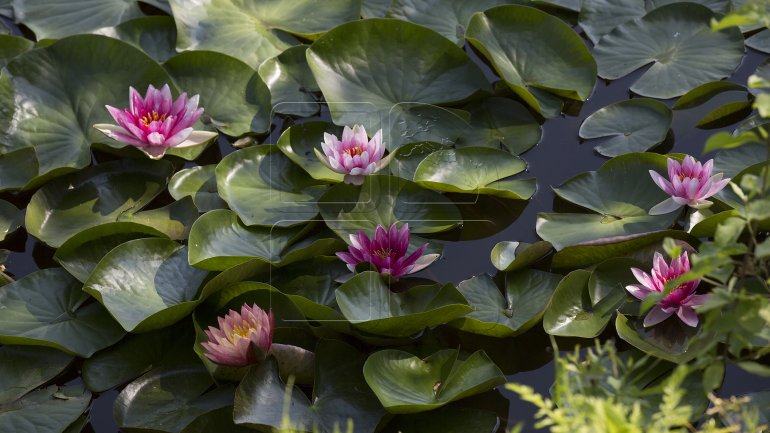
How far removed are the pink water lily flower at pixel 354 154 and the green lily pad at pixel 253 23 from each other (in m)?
0.73

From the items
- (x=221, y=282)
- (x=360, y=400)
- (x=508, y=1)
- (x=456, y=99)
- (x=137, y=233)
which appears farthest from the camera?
(x=508, y=1)

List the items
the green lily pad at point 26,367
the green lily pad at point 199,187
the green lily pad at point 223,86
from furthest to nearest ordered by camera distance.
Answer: the green lily pad at point 223,86
the green lily pad at point 199,187
the green lily pad at point 26,367

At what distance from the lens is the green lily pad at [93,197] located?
2994mm

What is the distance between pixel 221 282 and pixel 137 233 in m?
0.44

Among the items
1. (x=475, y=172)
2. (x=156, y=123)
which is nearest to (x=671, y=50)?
(x=475, y=172)

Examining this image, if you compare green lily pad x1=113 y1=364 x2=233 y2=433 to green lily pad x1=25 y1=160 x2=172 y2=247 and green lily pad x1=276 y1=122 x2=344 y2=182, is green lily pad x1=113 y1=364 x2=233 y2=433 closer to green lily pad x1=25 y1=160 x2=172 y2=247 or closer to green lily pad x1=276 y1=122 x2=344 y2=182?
green lily pad x1=25 y1=160 x2=172 y2=247

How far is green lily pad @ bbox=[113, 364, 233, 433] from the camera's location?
2.44 m

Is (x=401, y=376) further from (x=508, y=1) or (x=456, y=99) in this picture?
(x=508, y=1)

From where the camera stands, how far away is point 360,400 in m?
2.42

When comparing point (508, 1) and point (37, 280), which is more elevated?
point (508, 1)

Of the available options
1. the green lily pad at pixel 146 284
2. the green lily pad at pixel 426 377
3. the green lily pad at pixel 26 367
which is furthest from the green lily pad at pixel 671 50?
the green lily pad at pixel 26 367

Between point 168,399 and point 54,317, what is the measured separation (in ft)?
1.54

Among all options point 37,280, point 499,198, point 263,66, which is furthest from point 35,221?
point 499,198

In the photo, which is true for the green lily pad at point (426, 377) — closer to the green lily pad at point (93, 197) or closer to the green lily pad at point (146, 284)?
the green lily pad at point (146, 284)
